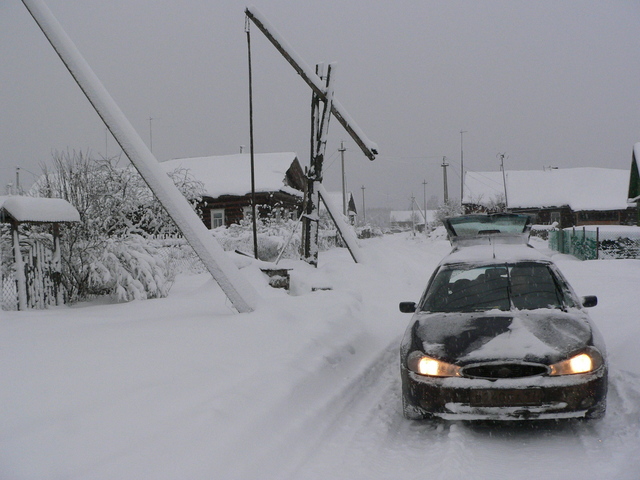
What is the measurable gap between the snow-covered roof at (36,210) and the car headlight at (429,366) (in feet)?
23.3

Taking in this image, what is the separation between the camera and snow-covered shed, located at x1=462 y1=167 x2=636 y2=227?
46.1 m

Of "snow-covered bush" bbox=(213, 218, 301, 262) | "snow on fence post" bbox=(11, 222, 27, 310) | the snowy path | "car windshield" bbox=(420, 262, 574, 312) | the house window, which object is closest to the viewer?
the snowy path

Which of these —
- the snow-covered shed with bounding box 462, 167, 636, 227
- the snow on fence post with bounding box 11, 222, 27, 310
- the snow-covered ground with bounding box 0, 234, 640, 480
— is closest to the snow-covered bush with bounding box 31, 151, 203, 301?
the snow on fence post with bounding box 11, 222, 27, 310

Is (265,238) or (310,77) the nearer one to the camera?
(310,77)

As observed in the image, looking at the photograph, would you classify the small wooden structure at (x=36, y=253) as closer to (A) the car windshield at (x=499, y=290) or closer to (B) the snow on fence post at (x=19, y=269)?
(B) the snow on fence post at (x=19, y=269)

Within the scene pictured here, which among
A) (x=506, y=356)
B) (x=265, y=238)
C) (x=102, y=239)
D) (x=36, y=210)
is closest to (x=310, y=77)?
(x=265, y=238)

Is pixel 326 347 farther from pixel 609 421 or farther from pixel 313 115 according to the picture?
pixel 313 115

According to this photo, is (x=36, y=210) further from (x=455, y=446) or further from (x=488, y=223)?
(x=455, y=446)

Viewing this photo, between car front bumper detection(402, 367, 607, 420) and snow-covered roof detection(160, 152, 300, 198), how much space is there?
1005 inches

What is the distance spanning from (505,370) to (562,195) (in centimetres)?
4950

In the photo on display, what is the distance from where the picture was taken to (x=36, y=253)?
372 inches

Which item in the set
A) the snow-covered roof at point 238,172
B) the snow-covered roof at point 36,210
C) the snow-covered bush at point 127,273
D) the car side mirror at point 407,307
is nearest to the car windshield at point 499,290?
the car side mirror at point 407,307

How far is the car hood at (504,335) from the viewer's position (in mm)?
4090

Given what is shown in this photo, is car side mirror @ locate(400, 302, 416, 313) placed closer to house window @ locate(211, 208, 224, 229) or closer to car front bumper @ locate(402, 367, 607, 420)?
car front bumper @ locate(402, 367, 607, 420)
